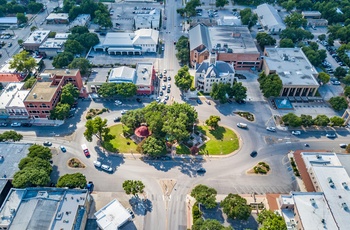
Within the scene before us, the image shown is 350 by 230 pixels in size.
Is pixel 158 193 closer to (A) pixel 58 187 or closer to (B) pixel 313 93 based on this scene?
(A) pixel 58 187

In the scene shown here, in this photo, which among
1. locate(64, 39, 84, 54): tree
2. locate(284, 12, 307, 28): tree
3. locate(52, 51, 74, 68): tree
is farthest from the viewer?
locate(284, 12, 307, 28): tree

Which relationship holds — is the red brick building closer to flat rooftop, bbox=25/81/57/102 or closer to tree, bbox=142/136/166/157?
flat rooftop, bbox=25/81/57/102

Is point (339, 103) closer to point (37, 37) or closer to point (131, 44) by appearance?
point (131, 44)

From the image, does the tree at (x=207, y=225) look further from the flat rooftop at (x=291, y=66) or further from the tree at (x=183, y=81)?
the flat rooftop at (x=291, y=66)

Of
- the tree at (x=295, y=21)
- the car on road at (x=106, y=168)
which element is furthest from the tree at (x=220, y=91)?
the tree at (x=295, y=21)

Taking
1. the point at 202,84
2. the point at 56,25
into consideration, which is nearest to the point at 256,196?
the point at 202,84

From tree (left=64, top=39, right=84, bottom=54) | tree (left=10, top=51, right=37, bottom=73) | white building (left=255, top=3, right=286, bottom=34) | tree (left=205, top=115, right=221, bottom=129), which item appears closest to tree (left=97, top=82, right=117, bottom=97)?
tree (left=64, top=39, right=84, bottom=54)

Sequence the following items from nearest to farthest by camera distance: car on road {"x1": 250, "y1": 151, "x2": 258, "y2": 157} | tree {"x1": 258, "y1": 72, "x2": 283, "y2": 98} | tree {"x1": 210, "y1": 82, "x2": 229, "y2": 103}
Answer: car on road {"x1": 250, "y1": 151, "x2": 258, "y2": 157} < tree {"x1": 210, "y1": 82, "x2": 229, "y2": 103} < tree {"x1": 258, "y1": 72, "x2": 283, "y2": 98}
